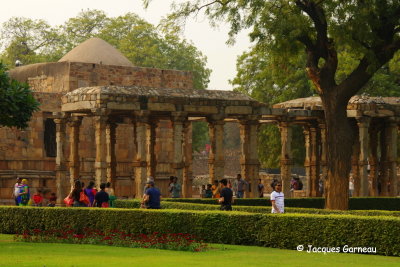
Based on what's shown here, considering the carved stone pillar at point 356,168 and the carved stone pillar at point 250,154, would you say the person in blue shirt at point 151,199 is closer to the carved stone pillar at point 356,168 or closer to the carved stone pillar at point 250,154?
the carved stone pillar at point 250,154

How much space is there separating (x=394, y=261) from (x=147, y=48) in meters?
49.3

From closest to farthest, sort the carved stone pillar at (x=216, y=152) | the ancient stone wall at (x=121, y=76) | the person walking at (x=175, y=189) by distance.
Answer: the person walking at (x=175, y=189) → the carved stone pillar at (x=216, y=152) → the ancient stone wall at (x=121, y=76)

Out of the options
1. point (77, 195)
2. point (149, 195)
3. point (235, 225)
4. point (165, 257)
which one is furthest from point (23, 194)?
point (165, 257)

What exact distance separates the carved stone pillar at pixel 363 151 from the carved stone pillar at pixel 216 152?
5.25 m

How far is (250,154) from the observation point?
3434cm

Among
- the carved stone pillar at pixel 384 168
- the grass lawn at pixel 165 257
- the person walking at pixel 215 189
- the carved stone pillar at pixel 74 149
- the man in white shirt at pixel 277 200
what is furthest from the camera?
the carved stone pillar at pixel 384 168

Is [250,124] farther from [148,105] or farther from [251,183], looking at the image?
[148,105]

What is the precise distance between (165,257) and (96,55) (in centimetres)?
2926

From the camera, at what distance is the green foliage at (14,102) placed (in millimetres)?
21906

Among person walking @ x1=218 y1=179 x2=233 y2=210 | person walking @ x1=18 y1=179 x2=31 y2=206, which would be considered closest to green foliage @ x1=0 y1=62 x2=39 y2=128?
person walking @ x1=218 y1=179 x2=233 y2=210

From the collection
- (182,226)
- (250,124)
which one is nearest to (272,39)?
(250,124)

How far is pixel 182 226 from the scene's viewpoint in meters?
20.1

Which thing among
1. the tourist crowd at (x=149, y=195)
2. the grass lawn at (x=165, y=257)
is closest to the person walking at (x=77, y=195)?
the tourist crowd at (x=149, y=195)

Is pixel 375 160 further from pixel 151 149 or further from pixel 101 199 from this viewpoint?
pixel 101 199
